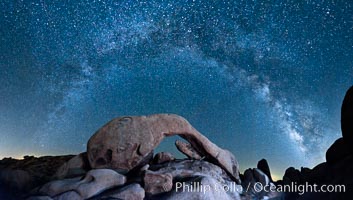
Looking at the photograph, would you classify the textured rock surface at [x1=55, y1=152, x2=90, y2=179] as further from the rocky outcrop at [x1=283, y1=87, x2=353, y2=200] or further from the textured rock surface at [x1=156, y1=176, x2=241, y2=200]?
the rocky outcrop at [x1=283, y1=87, x2=353, y2=200]

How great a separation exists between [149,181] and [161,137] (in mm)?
2420

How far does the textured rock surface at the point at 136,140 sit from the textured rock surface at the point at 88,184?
3.68 feet

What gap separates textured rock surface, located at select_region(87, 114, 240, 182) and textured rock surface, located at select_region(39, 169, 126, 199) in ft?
3.68

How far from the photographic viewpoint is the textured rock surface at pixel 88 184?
21.5 ft

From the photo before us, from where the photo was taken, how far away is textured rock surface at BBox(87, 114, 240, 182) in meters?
8.45

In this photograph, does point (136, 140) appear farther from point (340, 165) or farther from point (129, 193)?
point (340, 165)

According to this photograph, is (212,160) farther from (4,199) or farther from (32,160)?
(32,160)

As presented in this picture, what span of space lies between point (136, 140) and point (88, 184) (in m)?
2.32

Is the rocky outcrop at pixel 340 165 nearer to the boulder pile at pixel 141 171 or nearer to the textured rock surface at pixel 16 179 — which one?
the boulder pile at pixel 141 171

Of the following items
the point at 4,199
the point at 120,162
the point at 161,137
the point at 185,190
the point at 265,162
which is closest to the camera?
the point at 185,190

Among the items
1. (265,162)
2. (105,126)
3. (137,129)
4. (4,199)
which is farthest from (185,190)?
(265,162)

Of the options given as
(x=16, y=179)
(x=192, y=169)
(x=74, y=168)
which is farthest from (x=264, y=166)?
(x=16, y=179)

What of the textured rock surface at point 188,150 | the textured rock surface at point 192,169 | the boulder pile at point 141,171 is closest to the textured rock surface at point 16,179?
the boulder pile at point 141,171

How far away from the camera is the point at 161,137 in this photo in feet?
29.9
